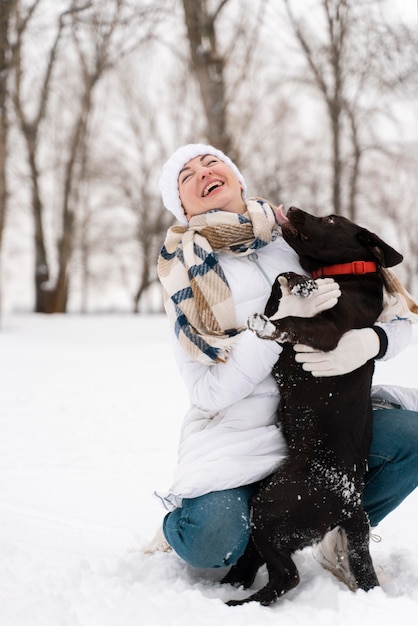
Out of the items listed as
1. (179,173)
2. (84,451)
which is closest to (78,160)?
(84,451)

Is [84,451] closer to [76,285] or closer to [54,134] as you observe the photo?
[54,134]

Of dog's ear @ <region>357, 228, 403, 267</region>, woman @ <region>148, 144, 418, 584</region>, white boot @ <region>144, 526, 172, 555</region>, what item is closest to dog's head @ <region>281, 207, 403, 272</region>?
dog's ear @ <region>357, 228, 403, 267</region>

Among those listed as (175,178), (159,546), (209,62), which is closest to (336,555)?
(159,546)

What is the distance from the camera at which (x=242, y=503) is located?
6.31 ft

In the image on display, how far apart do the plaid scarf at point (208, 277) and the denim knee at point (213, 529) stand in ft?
1.47

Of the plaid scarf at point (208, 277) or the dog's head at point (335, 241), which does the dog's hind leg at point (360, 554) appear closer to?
the plaid scarf at point (208, 277)

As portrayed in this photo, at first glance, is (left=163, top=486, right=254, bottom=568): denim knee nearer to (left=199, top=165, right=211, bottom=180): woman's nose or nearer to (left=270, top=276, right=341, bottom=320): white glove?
(left=270, top=276, right=341, bottom=320): white glove

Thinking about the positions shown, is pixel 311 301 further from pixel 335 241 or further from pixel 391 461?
pixel 391 461

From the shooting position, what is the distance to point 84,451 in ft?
12.7

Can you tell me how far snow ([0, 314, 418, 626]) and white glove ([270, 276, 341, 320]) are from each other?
0.81m

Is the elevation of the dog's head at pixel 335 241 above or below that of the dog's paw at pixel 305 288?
above

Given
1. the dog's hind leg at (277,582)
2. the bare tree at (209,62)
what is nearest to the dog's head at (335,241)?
the dog's hind leg at (277,582)

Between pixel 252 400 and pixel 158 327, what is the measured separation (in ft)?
29.9

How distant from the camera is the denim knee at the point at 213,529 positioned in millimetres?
1883
